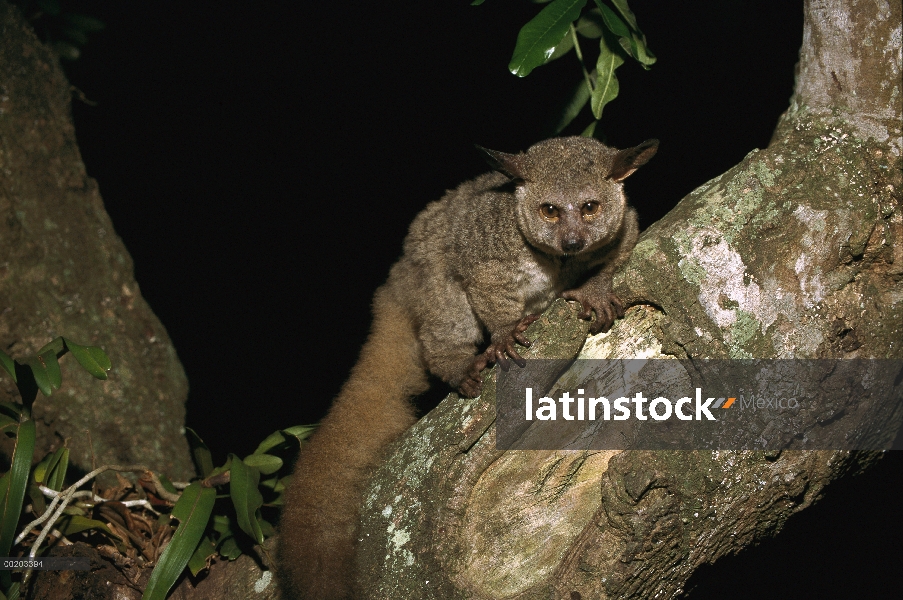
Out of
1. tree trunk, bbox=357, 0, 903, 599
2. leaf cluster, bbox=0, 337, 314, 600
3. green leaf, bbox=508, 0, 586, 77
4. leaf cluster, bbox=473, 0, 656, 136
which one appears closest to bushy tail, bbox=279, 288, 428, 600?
tree trunk, bbox=357, 0, 903, 599

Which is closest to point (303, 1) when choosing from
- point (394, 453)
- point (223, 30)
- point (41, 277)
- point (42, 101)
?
point (223, 30)

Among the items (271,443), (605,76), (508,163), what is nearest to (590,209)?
(508,163)

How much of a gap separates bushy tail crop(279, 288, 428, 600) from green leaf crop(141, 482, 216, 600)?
0.41 m

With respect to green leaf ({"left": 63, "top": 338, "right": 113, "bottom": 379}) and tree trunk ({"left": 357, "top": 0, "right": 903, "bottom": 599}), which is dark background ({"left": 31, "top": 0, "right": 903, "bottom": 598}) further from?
green leaf ({"left": 63, "top": 338, "right": 113, "bottom": 379})

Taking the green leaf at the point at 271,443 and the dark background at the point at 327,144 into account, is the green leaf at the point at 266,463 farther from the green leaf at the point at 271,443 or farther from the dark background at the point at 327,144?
the dark background at the point at 327,144

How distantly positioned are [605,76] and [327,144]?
8.26ft

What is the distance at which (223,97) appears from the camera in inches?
185

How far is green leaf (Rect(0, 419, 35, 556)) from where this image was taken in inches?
100.0

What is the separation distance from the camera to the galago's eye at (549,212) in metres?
2.93

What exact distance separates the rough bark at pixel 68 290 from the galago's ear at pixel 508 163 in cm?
199

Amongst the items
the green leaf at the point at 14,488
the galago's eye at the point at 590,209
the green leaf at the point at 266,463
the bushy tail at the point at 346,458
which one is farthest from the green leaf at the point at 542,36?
the green leaf at the point at 14,488

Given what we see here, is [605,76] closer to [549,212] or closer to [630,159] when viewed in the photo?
[630,159]

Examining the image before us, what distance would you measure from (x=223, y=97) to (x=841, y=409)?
4112 millimetres

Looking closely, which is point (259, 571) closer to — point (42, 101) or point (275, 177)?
point (42, 101)
